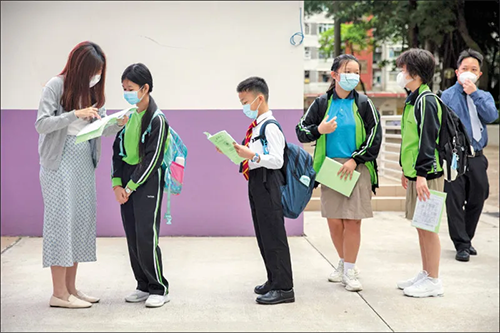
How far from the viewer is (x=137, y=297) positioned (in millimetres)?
3264

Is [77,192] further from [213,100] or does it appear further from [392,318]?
[392,318]

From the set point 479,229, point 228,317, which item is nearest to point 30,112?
point 228,317

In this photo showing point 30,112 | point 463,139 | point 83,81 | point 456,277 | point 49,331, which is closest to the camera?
point 83,81

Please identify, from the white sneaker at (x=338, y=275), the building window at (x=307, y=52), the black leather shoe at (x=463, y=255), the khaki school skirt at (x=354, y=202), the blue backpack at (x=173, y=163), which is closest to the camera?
the building window at (x=307, y=52)

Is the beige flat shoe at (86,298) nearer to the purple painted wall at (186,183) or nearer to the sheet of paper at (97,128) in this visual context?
the purple painted wall at (186,183)

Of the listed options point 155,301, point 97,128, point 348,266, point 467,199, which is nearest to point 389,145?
point 467,199

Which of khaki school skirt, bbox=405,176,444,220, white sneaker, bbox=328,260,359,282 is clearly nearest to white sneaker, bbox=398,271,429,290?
white sneaker, bbox=328,260,359,282

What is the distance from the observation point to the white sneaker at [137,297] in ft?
10.5

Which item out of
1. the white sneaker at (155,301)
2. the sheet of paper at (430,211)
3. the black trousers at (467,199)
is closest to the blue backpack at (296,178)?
the sheet of paper at (430,211)

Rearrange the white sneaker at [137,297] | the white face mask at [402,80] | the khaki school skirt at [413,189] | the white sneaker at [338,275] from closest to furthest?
the white face mask at [402,80], the white sneaker at [137,297], the khaki school skirt at [413,189], the white sneaker at [338,275]

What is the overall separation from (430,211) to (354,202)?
73 centimetres

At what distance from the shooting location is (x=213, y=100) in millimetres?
2531

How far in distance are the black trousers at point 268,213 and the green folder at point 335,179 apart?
28.1 inches

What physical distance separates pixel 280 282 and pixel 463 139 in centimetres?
130
